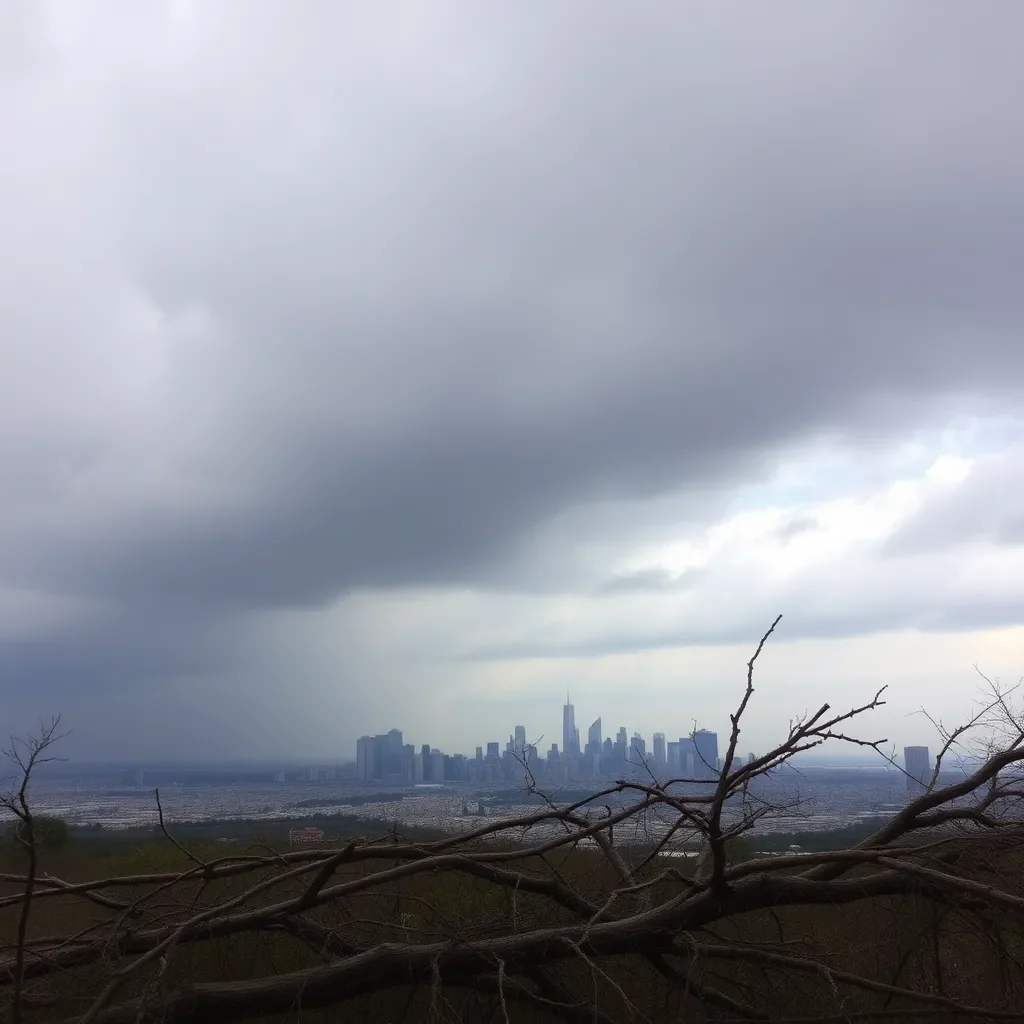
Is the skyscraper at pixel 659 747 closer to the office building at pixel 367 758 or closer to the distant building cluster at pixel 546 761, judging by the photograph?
the distant building cluster at pixel 546 761

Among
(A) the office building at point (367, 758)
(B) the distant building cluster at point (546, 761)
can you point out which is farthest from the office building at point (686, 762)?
(A) the office building at point (367, 758)

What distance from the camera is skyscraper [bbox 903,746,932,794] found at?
24.6 ft

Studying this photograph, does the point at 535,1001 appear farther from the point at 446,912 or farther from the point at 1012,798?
the point at 1012,798

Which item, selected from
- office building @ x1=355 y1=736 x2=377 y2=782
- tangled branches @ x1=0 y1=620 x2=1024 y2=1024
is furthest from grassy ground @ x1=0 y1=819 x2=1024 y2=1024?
office building @ x1=355 y1=736 x2=377 y2=782

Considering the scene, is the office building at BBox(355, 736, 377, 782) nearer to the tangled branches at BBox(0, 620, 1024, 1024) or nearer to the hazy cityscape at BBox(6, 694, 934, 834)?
the hazy cityscape at BBox(6, 694, 934, 834)

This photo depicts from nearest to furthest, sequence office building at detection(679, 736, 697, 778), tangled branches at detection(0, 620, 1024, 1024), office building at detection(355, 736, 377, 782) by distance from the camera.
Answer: tangled branches at detection(0, 620, 1024, 1024), office building at detection(679, 736, 697, 778), office building at detection(355, 736, 377, 782)

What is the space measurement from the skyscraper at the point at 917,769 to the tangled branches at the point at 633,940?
0.18m

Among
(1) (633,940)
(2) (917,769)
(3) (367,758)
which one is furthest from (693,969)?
(3) (367,758)

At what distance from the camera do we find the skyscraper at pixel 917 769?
7.49 meters

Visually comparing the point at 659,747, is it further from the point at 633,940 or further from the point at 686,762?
the point at 633,940

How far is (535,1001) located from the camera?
6785 millimetres

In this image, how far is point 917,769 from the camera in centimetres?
780

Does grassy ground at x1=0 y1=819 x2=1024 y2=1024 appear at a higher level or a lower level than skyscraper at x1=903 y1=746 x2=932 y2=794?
lower

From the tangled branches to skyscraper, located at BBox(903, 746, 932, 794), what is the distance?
18 cm
